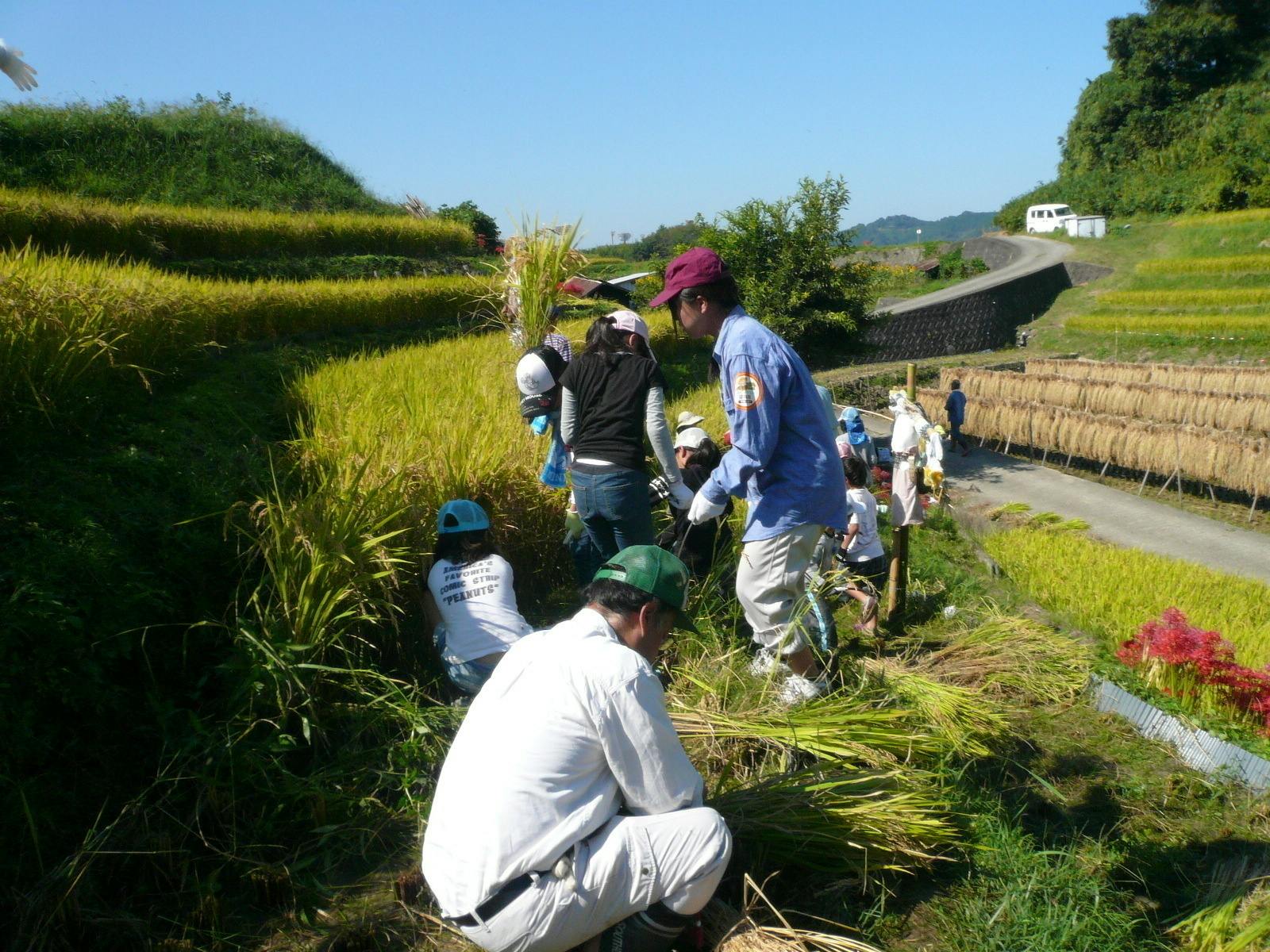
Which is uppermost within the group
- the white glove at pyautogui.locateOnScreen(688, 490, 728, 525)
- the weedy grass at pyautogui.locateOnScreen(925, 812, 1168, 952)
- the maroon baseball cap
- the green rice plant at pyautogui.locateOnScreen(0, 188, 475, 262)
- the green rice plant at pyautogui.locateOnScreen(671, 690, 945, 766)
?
the green rice plant at pyautogui.locateOnScreen(0, 188, 475, 262)

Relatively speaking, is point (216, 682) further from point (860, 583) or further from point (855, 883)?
point (860, 583)

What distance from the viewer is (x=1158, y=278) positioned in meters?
30.4

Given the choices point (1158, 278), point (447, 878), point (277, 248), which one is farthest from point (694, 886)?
point (1158, 278)

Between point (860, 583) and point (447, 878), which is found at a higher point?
point (447, 878)

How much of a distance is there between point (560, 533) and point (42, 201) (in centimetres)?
554

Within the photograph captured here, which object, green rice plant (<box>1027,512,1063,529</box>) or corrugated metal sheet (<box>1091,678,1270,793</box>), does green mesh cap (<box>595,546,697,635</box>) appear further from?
green rice plant (<box>1027,512,1063,529</box>)

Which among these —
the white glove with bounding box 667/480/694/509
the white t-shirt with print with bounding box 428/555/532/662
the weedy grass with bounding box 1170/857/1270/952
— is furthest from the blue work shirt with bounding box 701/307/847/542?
the weedy grass with bounding box 1170/857/1270/952

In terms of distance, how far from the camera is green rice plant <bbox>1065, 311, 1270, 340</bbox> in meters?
23.8

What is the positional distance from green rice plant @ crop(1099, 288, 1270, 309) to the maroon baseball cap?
92.4 ft

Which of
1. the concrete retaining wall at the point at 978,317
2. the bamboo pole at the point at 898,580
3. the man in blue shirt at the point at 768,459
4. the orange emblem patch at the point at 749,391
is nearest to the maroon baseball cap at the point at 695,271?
the man in blue shirt at the point at 768,459

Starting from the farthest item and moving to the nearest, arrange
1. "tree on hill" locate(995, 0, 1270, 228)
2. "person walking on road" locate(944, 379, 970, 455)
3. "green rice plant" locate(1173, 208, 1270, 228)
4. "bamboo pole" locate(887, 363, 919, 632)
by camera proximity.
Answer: "tree on hill" locate(995, 0, 1270, 228) < "green rice plant" locate(1173, 208, 1270, 228) < "person walking on road" locate(944, 379, 970, 455) < "bamboo pole" locate(887, 363, 919, 632)

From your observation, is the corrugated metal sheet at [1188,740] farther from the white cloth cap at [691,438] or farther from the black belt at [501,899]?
the black belt at [501,899]

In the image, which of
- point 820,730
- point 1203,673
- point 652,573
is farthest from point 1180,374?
point 652,573

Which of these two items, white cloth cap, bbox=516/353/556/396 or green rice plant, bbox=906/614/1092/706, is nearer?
green rice plant, bbox=906/614/1092/706
